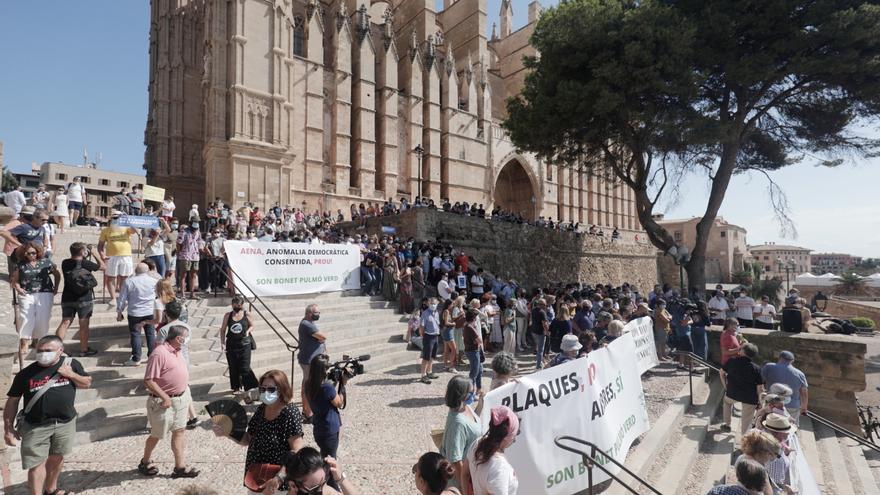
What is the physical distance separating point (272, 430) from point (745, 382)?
6154mm

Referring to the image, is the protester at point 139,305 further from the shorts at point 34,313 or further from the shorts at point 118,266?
the shorts at point 118,266

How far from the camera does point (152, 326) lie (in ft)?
19.6

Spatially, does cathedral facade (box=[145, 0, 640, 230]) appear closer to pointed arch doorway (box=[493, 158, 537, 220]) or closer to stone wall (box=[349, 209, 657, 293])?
pointed arch doorway (box=[493, 158, 537, 220])

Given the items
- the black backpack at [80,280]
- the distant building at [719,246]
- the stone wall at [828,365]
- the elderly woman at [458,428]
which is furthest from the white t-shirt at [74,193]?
the distant building at [719,246]

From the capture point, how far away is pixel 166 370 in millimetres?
4047

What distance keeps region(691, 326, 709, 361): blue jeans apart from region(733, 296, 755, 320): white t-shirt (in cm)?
360

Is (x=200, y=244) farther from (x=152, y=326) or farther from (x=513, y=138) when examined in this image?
(x=513, y=138)

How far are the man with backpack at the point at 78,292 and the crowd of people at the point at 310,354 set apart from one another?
0.02 m

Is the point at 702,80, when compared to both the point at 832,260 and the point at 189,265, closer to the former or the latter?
the point at 189,265

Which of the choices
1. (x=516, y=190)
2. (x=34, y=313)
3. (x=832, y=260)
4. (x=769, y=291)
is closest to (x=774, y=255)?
(x=769, y=291)

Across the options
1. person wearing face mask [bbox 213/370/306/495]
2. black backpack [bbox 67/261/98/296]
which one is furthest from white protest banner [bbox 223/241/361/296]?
person wearing face mask [bbox 213/370/306/495]

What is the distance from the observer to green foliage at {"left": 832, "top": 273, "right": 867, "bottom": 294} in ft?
126

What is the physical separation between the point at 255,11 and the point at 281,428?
25.3 m

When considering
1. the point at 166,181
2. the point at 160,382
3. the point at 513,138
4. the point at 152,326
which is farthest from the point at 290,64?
the point at 160,382
